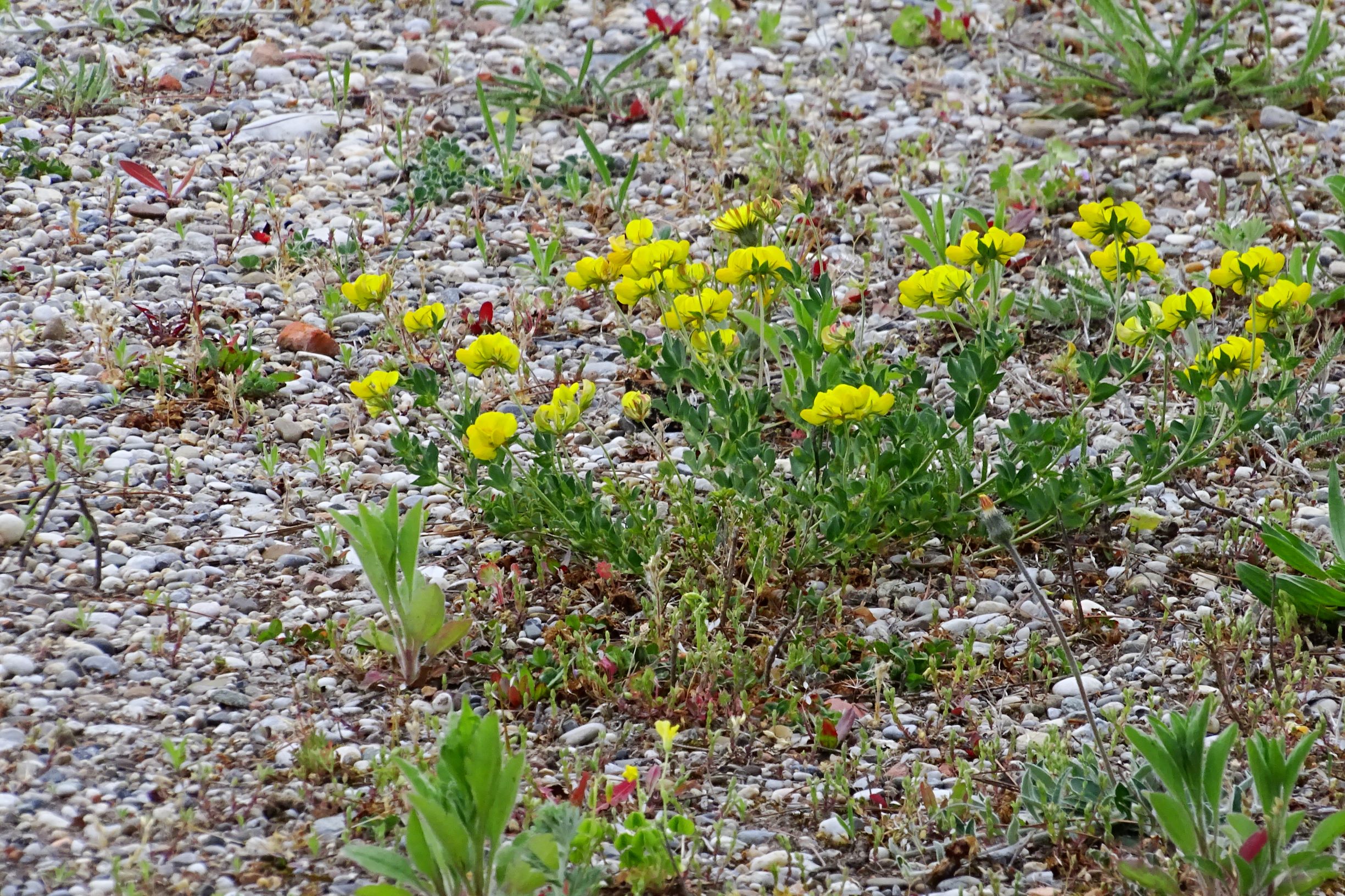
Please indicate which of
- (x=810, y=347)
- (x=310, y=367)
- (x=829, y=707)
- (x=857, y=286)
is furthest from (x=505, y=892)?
(x=310, y=367)

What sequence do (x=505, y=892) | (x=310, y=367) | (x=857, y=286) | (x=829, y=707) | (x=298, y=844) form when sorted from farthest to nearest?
(x=310, y=367), (x=857, y=286), (x=829, y=707), (x=298, y=844), (x=505, y=892)

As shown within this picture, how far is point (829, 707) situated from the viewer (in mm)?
2760

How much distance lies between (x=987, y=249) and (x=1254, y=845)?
59.1 inches

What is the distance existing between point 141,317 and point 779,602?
7.26 ft

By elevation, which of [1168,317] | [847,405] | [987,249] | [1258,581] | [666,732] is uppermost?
[987,249]

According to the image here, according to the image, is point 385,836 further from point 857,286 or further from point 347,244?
point 347,244

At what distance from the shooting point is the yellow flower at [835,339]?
10.2 feet

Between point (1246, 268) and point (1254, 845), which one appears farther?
point (1246, 268)

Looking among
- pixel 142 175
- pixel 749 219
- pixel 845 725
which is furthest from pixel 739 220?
pixel 142 175

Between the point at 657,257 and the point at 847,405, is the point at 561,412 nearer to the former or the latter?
the point at 657,257

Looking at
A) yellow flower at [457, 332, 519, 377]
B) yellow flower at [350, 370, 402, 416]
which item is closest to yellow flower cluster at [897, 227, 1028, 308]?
yellow flower at [457, 332, 519, 377]

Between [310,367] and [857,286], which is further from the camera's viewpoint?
[310,367]

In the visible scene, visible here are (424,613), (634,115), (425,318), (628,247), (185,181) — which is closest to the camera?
(424,613)

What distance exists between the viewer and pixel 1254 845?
213cm
